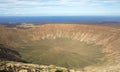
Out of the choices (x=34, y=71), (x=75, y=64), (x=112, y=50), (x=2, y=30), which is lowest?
(x=34, y=71)

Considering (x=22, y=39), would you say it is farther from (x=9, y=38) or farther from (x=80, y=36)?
(x=80, y=36)

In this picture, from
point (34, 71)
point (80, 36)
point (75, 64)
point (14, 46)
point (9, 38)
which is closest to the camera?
point (34, 71)

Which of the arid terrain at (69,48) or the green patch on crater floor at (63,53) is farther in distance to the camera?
the green patch on crater floor at (63,53)

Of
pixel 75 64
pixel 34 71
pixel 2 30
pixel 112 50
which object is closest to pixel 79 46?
pixel 112 50

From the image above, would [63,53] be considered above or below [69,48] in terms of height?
below

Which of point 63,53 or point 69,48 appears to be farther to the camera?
point 69,48

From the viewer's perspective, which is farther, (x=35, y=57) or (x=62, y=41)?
(x=62, y=41)

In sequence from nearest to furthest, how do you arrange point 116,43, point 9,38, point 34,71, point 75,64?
point 34,71 → point 75,64 → point 116,43 → point 9,38

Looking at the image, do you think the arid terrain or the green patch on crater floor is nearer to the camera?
the arid terrain
